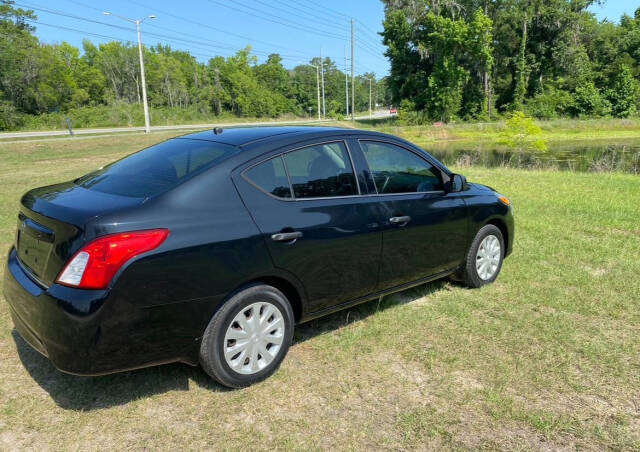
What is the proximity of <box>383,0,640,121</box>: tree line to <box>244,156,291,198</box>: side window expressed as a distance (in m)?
53.2


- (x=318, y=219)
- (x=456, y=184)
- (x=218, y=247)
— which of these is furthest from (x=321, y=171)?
(x=456, y=184)

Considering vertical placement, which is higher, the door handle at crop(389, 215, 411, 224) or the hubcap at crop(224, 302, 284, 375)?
the door handle at crop(389, 215, 411, 224)

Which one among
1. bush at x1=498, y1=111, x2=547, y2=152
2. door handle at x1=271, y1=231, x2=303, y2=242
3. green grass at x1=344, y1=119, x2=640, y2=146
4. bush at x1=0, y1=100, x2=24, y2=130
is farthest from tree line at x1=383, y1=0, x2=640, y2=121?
door handle at x1=271, y1=231, x2=303, y2=242

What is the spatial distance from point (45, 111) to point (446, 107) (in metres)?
46.8

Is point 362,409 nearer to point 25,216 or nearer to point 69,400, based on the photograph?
point 69,400

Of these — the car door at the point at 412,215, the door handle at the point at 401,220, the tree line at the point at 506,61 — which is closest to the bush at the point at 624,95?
the tree line at the point at 506,61

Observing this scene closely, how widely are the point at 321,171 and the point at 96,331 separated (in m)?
1.83

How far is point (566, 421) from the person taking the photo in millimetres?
2752

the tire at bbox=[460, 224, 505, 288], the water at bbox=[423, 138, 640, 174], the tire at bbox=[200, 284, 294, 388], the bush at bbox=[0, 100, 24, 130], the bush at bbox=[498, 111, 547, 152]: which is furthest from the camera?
the bush at bbox=[0, 100, 24, 130]

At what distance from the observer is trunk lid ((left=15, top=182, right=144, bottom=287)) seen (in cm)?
258

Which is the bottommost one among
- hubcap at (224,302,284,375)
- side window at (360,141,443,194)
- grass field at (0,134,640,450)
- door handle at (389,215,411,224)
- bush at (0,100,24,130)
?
grass field at (0,134,640,450)

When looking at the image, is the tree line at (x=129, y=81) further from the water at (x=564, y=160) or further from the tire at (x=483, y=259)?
the tire at (x=483, y=259)

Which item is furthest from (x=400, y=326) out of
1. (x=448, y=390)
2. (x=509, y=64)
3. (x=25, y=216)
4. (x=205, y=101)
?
(x=205, y=101)

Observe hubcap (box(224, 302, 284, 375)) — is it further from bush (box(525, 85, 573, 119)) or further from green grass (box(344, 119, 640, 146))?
bush (box(525, 85, 573, 119))
